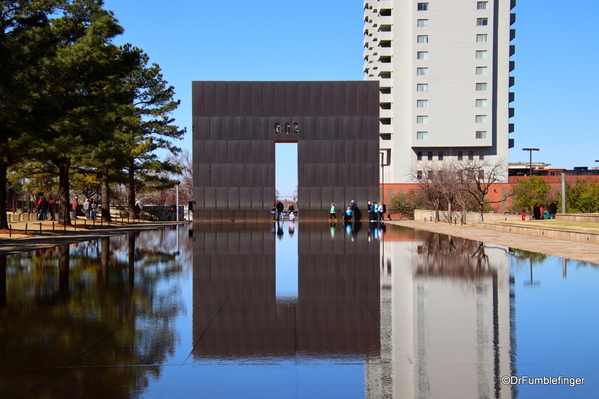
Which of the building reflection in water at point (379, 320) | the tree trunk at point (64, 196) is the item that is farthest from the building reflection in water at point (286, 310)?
the tree trunk at point (64, 196)

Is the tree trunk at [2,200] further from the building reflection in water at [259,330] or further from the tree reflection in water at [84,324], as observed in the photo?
the building reflection in water at [259,330]

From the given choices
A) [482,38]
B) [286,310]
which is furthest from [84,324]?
[482,38]

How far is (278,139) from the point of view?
187ft

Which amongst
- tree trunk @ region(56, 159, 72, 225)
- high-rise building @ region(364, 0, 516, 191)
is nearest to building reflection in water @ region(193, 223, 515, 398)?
tree trunk @ region(56, 159, 72, 225)

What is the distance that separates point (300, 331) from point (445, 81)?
83.7 meters

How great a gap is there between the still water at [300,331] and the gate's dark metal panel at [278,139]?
1585 inches

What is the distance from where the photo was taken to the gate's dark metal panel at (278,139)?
5669 cm

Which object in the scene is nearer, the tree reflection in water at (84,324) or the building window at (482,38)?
the tree reflection in water at (84,324)

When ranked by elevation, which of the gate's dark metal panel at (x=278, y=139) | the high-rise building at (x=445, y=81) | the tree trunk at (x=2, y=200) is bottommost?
the tree trunk at (x=2, y=200)

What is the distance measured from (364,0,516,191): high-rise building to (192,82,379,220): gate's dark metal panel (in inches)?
1203

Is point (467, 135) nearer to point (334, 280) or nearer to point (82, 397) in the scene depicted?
point (334, 280)

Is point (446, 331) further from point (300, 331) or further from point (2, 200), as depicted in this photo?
point (2, 200)

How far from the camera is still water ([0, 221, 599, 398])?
6.09 metres

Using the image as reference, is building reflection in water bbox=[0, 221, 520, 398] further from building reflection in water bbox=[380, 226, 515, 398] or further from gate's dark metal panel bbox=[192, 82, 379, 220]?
gate's dark metal panel bbox=[192, 82, 379, 220]
